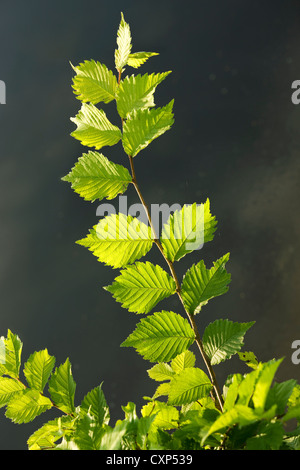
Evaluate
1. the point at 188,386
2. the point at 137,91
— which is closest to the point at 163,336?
the point at 188,386

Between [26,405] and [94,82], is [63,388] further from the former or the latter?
[94,82]

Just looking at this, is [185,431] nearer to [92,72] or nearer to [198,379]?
Result: [198,379]

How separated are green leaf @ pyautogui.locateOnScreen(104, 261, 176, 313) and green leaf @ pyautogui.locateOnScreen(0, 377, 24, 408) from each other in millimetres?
77

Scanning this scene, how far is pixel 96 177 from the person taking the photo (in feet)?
0.70

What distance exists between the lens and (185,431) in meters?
0.14

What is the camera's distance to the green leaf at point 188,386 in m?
0.19

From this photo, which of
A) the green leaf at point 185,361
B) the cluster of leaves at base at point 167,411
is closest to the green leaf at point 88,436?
the cluster of leaves at base at point 167,411

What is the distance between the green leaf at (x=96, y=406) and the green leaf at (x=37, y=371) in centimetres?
4

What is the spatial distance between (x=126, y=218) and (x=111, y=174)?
3 centimetres

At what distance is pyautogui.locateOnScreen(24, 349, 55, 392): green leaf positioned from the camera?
216 mm

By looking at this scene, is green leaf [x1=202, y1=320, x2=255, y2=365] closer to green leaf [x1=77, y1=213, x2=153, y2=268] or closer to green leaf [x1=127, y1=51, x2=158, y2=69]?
green leaf [x1=77, y1=213, x2=153, y2=268]

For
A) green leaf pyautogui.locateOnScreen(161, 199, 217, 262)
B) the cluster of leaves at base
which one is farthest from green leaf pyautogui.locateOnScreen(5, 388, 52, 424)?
green leaf pyautogui.locateOnScreen(161, 199, 217, 262)
